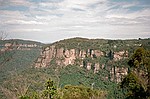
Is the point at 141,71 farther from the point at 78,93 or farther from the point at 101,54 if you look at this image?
the point at 101,54

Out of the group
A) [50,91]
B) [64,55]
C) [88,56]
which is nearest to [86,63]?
[88,56]

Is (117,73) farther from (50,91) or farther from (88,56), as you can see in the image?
(50,91)

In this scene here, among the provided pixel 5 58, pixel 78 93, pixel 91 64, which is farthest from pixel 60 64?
pixel 5 58

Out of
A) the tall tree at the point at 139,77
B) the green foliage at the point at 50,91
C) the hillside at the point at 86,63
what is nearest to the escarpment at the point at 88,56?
the hillside at the point at 86,63

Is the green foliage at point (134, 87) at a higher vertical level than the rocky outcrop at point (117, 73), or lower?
higher

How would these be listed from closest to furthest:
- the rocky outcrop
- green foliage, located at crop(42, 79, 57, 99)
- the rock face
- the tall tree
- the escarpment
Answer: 1. the tall tree
2. green foliage, located at crop(42, 79, 57, 99)
3. the rocky outcrop
4. the escarpment
5. the rock face

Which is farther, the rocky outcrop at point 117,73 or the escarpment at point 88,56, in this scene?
the escarpment at point 88,56

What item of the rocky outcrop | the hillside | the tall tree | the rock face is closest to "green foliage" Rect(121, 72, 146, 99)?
the tall tree

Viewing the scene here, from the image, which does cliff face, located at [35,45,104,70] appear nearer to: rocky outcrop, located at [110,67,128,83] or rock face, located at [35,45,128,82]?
rock face, located at [35,45,128,82]

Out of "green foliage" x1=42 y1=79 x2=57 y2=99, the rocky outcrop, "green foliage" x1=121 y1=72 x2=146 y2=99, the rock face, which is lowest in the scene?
the rocky outcrop

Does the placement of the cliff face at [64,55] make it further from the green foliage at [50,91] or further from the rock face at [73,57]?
the green foliage at [50,91]

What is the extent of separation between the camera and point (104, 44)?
486 ft

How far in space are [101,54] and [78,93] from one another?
347ft

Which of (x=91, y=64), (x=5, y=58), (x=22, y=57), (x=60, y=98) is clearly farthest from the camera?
(x=22, y=57)
